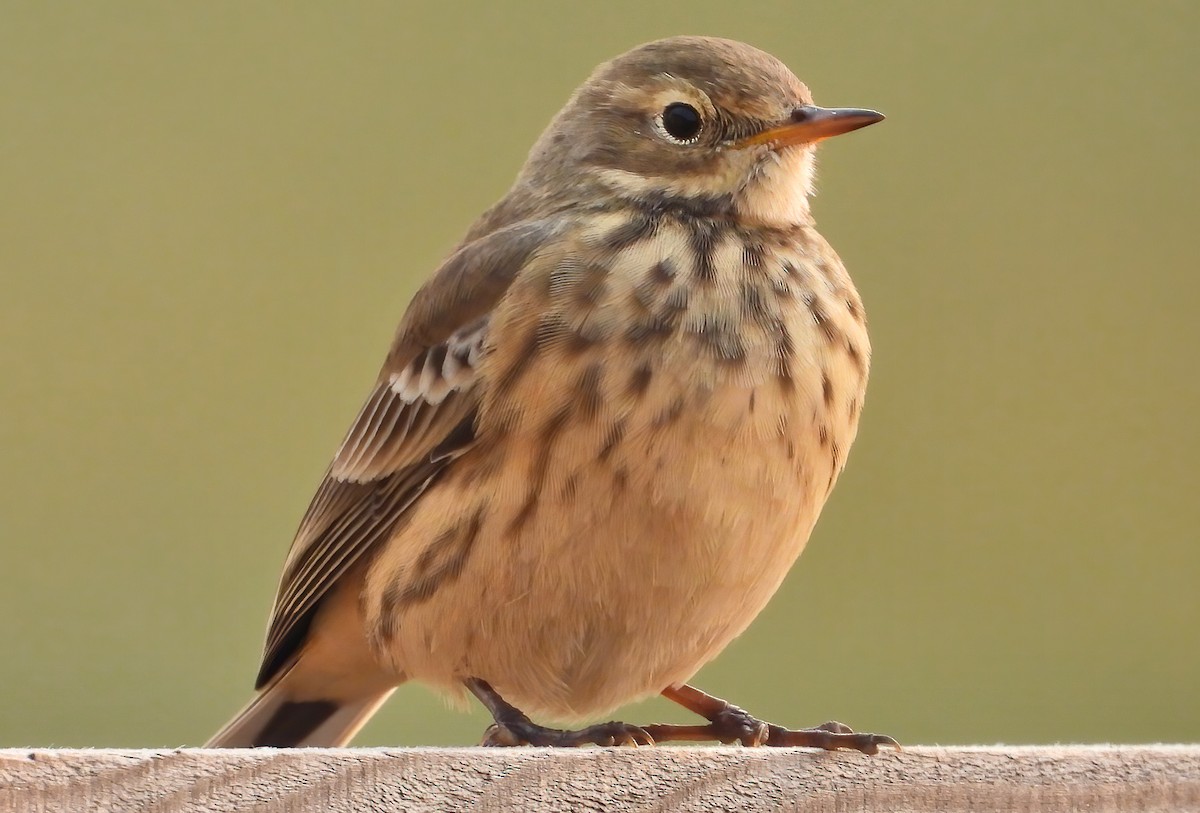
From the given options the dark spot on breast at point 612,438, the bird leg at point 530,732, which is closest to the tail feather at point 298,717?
the bird leg at point 530,732

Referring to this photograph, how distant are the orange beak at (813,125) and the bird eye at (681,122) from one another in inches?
4.1

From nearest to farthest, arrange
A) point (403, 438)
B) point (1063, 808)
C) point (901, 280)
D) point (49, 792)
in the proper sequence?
point (49, 792) → point (1063, 808) → point (403, 438) → point (901, 280)

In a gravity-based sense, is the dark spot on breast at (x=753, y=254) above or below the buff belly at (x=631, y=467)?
above

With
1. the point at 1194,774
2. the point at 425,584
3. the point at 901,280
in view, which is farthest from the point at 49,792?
the point at 901,280

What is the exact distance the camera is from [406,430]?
3.32 m

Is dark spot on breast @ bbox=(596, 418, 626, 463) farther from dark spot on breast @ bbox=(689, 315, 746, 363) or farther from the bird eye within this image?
the bird eye

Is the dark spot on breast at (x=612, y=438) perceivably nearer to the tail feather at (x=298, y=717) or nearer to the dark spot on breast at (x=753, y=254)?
the dark spot on breast at (x=753, y=254)

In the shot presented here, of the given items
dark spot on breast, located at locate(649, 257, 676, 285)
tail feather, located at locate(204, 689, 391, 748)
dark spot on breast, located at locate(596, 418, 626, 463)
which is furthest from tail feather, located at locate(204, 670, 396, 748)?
dark spot on breast, located at locate(649, 257, 676, 285)

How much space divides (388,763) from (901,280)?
9.94 feet

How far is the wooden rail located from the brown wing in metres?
1.01

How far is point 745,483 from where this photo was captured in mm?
2855

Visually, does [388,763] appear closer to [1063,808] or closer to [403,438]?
[1063,808]

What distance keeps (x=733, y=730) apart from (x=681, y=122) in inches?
44.1

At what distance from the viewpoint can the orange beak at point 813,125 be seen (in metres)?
3.08
